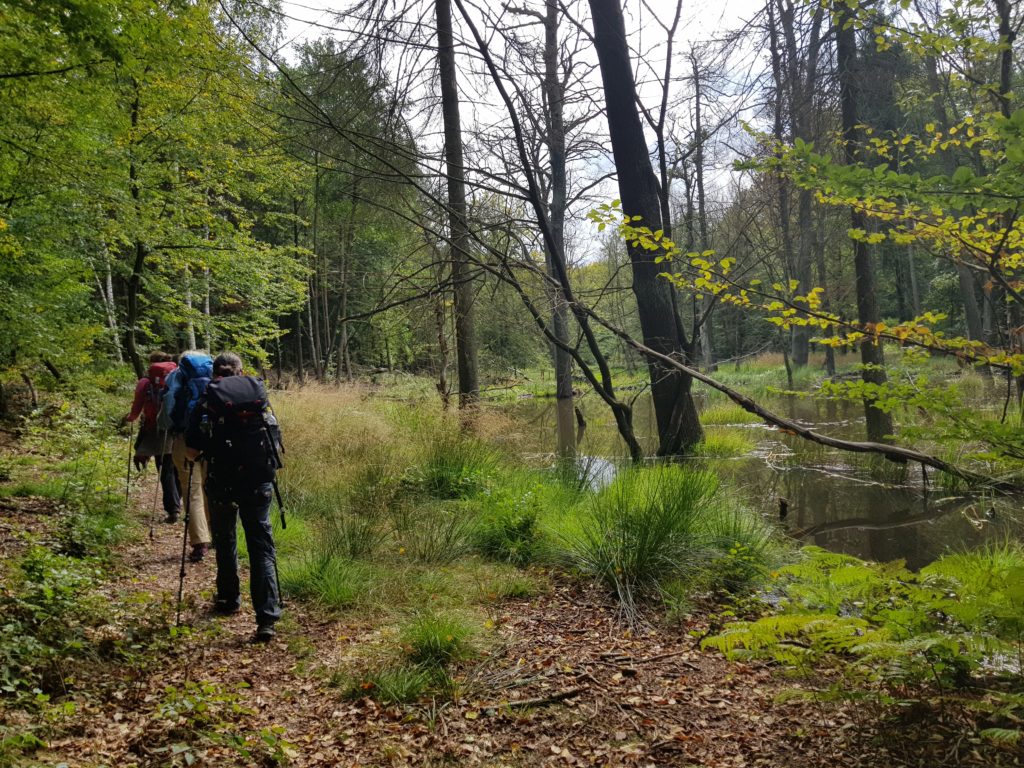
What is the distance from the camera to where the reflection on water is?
5.82 m

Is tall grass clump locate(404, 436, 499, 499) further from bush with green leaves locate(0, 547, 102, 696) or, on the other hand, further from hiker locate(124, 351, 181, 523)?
bush with green leaves locate(0, 547, 102, 696)

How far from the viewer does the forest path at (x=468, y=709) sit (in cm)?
251

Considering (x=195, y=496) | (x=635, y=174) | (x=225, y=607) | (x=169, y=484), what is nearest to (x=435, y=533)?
(x=225, y=607)

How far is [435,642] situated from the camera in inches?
130

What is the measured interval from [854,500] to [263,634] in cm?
674

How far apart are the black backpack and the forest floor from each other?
846 mm

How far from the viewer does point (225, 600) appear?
13.5ft

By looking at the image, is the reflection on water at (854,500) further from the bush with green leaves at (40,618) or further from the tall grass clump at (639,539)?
the bush with green leaves at (40,618)

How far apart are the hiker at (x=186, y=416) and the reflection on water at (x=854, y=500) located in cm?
399

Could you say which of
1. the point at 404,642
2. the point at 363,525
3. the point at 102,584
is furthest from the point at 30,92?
the point at 404,642

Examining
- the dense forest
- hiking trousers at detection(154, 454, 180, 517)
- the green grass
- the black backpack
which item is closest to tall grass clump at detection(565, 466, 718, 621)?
the dense forest

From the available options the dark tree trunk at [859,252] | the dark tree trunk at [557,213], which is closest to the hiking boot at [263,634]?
the dark tree trunk at [557,213]

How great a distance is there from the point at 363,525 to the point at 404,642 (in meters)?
1.97

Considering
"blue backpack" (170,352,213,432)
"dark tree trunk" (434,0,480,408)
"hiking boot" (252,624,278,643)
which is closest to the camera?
"hiking boot" (252,624,278,643)
